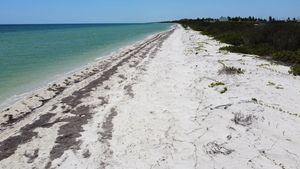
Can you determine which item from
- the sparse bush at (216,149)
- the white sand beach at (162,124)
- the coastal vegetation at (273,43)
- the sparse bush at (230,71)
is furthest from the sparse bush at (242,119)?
the coastal vegetation at (273,43)

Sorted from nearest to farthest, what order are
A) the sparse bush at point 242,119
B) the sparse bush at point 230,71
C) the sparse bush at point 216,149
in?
the sparse bush at point 216,149, the sparse bush at point 242,119, the sparse bush at point 230,71

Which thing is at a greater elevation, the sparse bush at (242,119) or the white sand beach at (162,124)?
the sparse bush at (242,119)

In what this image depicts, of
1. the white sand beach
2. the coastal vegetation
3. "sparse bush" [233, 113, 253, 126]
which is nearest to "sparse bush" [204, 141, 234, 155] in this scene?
the white sand beach

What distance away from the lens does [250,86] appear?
11.6 m

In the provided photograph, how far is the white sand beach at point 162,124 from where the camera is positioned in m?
6.73

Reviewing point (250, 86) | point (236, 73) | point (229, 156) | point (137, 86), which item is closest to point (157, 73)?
point (137, 86)

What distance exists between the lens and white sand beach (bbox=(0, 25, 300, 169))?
22.1ft

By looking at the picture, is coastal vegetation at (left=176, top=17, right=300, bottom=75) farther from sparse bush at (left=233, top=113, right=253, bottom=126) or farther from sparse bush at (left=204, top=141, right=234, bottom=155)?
sparse bush at (left=204, top=141, right=234, bottom=155)

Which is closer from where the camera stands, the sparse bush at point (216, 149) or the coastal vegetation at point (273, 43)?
the sparse bush at point (216, 149)

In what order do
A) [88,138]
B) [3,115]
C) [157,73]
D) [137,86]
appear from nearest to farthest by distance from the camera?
[88,138], [3,115], [137,86], [157,73]

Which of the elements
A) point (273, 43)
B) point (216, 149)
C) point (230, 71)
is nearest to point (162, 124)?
point (216, 149)

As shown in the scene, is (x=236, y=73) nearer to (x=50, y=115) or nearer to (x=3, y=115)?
(x=50, y=115)

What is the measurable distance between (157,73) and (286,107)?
746cm

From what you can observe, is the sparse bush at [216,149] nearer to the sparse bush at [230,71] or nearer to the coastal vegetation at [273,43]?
the sparse bush at [230,71]
